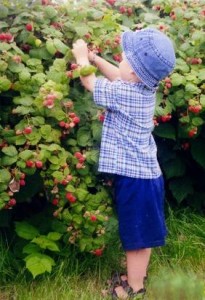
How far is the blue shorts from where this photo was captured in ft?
10.3

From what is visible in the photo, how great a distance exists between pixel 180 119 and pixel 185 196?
2.53ft

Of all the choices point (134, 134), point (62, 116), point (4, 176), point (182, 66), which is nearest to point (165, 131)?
point (182, 66)

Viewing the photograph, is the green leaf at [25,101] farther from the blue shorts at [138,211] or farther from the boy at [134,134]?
the blue shorts at [138,211]

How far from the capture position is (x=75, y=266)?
350 centimetres

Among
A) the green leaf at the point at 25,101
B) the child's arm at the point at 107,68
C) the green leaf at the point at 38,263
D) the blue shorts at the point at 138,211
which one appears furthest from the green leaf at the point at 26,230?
the child's arm at the point at 107,68

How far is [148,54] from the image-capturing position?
2988 millimetres

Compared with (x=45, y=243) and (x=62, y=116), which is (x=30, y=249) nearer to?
(x=45, y=243)

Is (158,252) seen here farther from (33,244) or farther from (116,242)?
(33,244)

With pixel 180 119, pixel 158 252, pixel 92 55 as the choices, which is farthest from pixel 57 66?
pixel 158 252

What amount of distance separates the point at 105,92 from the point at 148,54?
0.26 m

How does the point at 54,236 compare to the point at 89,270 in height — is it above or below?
above

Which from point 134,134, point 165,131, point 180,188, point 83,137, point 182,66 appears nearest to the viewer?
point 134,134

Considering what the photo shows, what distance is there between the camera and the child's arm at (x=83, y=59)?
9.93ft

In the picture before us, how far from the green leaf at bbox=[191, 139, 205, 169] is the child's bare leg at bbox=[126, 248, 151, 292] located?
0.78m
